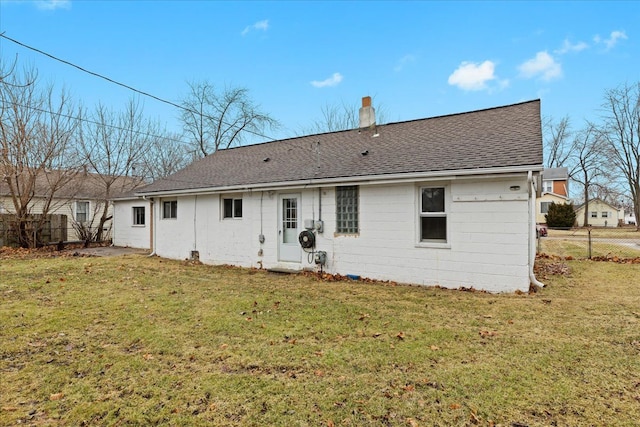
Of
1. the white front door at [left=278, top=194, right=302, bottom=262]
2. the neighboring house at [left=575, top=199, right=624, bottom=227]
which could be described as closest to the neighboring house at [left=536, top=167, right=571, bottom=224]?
the neighboring house at [left=575, top=199, right=624, bottom=227]

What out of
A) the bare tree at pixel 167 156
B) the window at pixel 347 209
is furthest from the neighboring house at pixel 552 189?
the bare tree at pixel 167 156

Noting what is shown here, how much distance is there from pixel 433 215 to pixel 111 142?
17.5m

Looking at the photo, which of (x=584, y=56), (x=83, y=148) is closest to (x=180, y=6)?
(x=83, y=148)

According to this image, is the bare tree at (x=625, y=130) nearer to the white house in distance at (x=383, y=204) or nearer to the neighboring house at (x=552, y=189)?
the neighboring house at (x=552, y=189)

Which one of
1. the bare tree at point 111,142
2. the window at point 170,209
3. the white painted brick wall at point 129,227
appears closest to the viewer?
the window at point 170,209

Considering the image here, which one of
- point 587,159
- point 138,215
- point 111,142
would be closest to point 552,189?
point 587,159

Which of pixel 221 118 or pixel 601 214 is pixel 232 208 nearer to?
pixel 221 118

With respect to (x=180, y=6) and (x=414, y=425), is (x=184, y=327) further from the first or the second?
(x=180, y=6)

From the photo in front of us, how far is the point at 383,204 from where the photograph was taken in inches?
305

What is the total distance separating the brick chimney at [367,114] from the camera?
11008mm

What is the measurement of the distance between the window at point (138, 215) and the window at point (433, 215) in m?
14.1

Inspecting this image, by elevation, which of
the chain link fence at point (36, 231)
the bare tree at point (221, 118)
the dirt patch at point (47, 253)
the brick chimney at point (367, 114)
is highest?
the bare tree at point (221, 118)

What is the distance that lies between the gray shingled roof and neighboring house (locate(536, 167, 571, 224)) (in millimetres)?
34341

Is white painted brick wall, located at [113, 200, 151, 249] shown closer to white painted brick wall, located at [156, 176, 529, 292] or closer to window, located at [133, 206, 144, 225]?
window, located at [133, 206, 144, 225]
